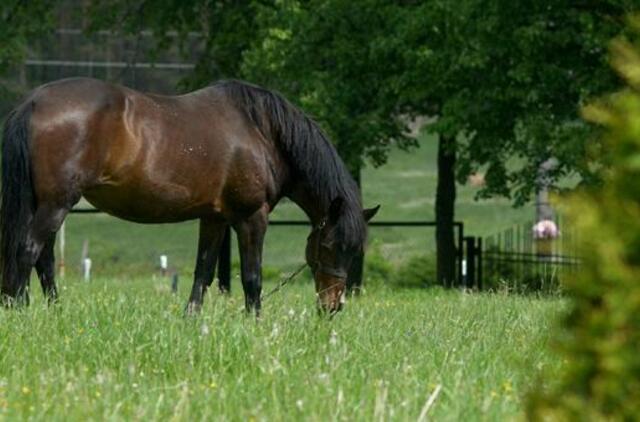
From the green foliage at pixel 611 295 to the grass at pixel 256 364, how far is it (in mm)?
1721

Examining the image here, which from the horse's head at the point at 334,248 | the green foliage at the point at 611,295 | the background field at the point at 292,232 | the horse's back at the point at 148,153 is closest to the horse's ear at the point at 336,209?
the horse's head at the point at 334,248

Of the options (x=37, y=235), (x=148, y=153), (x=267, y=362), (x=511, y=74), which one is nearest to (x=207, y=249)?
(x=148, y=153)

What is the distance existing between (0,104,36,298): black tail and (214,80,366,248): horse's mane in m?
1.91

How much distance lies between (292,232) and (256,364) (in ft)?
137

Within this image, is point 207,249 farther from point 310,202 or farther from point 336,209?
point 336,209

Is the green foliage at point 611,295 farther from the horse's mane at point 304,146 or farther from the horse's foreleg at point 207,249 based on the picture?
the horse's foreleg at point 207,249

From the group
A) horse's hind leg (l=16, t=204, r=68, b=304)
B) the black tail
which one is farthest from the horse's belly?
the black tail

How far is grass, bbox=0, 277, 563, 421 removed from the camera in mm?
6344

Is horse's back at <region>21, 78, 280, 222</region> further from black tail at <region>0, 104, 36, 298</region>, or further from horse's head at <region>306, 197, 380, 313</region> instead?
horse's head at <region>306, 197, 380, 313</region>

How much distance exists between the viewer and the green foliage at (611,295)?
4.05 metres

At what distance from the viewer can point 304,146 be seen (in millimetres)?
12719

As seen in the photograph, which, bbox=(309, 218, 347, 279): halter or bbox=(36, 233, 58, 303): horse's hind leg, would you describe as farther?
bbox=(309, 218, 347, 279): halter

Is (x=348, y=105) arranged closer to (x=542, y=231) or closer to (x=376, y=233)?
(x=542, y=231)

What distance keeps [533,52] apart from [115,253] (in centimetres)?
2120
